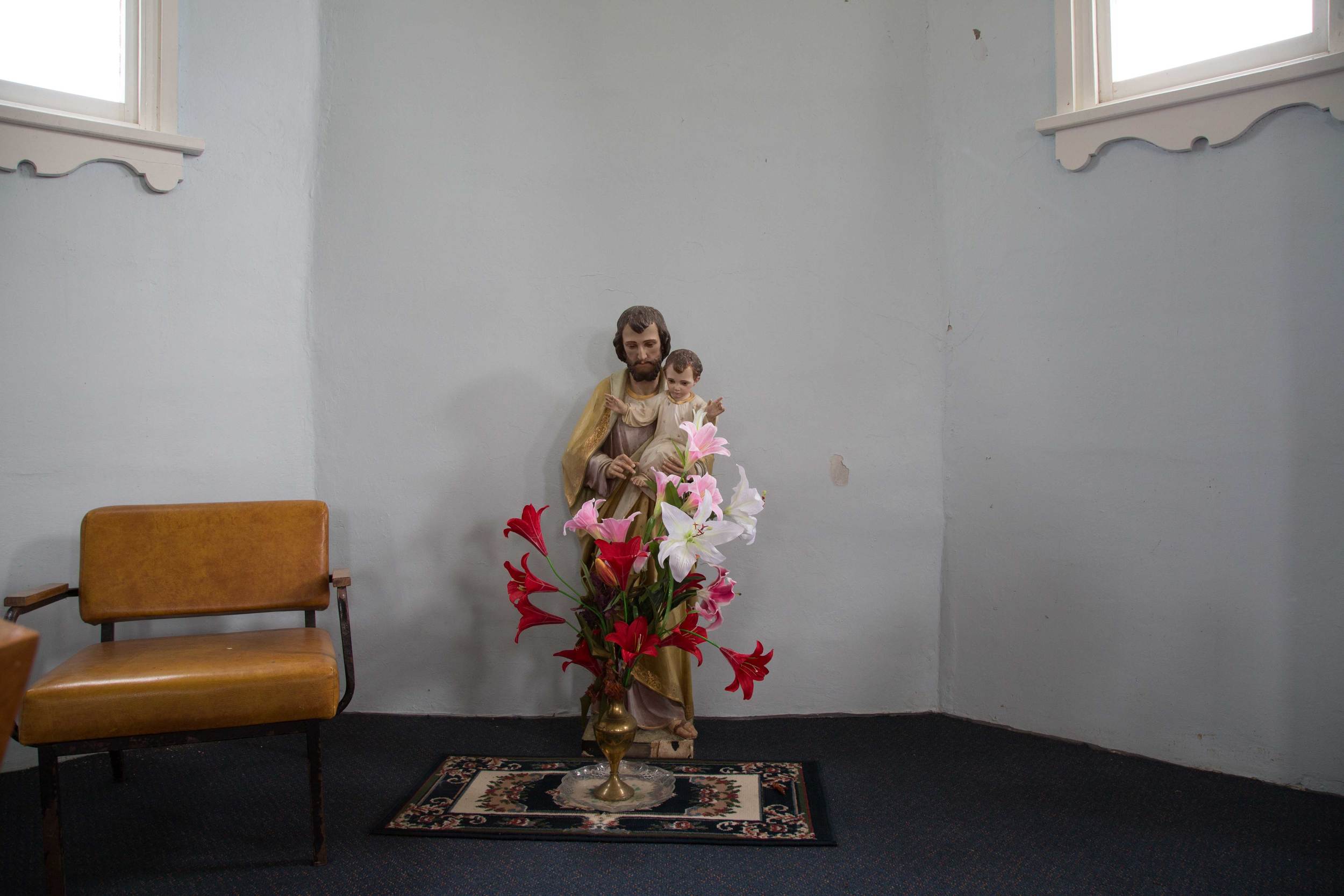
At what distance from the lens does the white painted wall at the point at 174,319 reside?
2.92 metres

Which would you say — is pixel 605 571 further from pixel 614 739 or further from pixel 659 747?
pixel 659 747

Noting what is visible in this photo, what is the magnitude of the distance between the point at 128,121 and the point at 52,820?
2324 mm

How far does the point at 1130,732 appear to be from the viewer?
298cm

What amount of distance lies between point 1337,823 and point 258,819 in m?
2.98

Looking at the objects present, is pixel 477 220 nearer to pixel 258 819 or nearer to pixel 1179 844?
pixel 258 819

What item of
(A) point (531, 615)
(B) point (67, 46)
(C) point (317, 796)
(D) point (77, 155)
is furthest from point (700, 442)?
(B) point (67, 46)

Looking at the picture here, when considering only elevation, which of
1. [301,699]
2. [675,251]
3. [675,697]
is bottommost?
[675,697]

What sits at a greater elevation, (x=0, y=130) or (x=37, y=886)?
(x=0, y=130)

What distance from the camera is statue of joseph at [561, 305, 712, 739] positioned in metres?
2.94

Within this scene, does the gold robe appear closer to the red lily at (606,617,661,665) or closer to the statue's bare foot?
the statue's bare foot

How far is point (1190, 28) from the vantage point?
296cm

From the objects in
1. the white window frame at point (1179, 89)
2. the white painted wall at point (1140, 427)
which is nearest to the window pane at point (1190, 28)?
the white window frame at point (1179, 89)

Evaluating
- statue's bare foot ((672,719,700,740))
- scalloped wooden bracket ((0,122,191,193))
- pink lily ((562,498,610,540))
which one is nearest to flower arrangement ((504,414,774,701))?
pink lily ((562,498,610,540))

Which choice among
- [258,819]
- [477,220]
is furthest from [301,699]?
[477,220]
